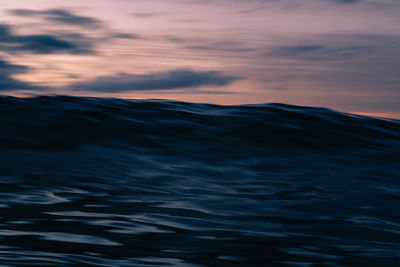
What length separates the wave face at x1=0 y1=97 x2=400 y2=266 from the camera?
2.95m

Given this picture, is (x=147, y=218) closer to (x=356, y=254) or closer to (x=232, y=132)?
(x=356, y=254)

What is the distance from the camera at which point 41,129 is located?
7.30 meters

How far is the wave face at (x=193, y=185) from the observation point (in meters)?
2.95

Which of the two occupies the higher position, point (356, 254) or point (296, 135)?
point (296, 135)

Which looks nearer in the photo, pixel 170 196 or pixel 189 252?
pixel 189 252

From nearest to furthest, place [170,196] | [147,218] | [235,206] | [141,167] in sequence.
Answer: [147,218]
[235,206]
[170,196]
[141,167]

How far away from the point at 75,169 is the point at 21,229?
7.81ft

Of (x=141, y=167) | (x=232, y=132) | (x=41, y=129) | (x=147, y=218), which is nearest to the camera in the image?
(x=147, y=218)

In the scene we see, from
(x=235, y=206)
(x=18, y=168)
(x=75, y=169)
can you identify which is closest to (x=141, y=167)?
(x=75, y=169)

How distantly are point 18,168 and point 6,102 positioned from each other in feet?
12.4

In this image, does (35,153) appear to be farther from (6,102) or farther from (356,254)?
(356,254)

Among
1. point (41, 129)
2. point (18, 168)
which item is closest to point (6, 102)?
point (41, 129)

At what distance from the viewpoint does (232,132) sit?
798 centimetres

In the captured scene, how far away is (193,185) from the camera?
5.09 meters
